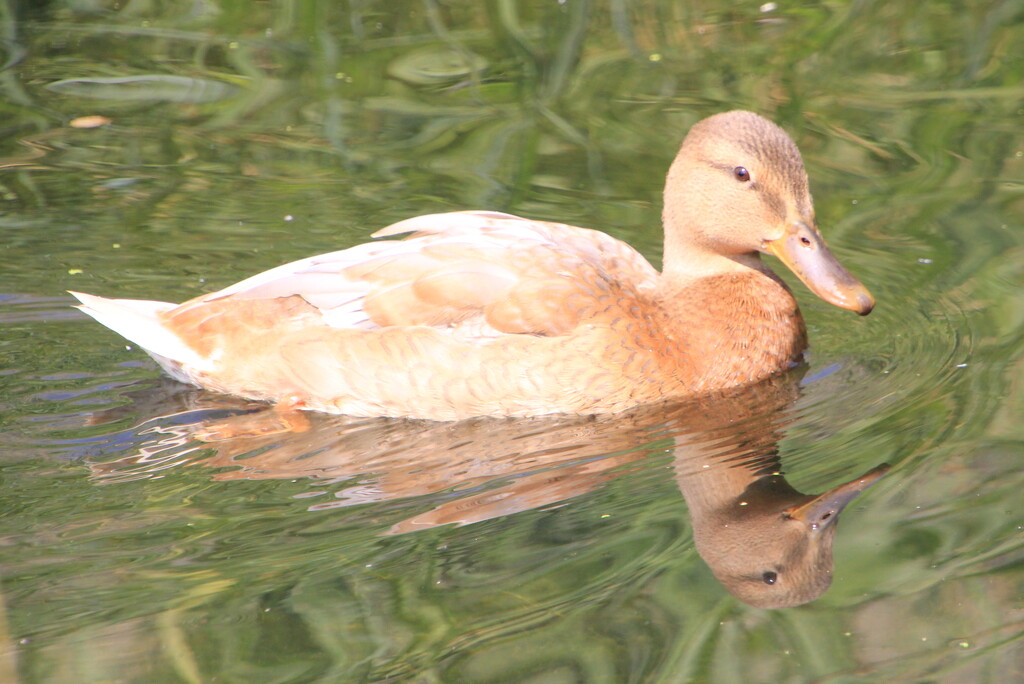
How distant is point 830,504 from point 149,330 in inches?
131

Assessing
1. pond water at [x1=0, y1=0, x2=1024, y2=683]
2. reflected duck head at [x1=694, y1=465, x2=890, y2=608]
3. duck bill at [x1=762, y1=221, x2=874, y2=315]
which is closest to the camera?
pond water at [x1=0, y1=0, x2=1024, y2=683]

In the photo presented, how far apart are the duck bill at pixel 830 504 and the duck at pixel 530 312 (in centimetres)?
113

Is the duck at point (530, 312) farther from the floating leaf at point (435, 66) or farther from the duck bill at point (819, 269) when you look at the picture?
the floating leaf at point (435, 66)

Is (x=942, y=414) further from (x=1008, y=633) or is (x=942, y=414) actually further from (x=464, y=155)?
(x=464, y=155)

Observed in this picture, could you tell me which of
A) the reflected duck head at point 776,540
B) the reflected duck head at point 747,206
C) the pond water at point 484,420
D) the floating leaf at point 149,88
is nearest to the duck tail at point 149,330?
the pond water at point 484,420

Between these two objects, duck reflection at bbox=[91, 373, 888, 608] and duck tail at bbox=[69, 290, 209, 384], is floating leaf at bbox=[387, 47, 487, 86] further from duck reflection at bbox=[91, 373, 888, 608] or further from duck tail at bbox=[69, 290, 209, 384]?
duck reflection at bbox=[91, 373, 888, 608]

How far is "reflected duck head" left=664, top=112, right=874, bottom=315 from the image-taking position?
597 centimetres

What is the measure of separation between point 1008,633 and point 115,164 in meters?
6.08

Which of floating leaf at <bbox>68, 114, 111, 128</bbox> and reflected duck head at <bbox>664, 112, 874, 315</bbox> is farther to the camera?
floating leaf at <bbox>68, 114, 111, 128</bbox>

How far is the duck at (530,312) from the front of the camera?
590 centimetres

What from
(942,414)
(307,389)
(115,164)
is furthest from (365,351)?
(115,164)

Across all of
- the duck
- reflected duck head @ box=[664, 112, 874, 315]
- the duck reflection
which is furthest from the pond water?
reflected duck head @ box=[664, 112, 874, 315]

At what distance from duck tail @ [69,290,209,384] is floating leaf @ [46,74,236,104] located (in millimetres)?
2913

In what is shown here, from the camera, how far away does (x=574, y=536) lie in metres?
4.75
